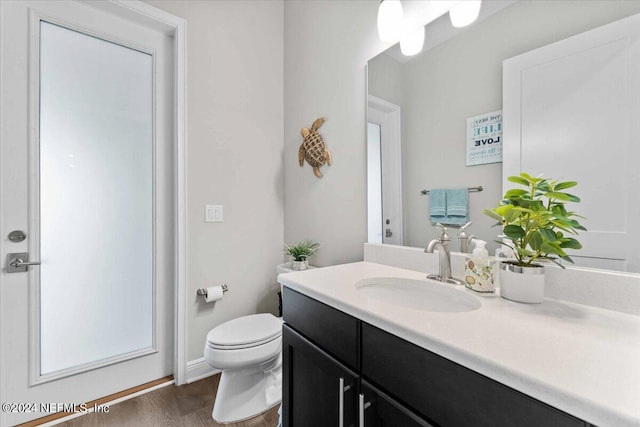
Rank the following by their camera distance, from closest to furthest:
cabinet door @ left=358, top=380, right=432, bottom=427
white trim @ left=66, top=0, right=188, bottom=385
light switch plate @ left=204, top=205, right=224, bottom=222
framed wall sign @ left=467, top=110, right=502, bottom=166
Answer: cabinet door @ left=358, top=380, right=432, bottom=427, framed wall sign @ left=467, top=110, right=502, bottom=166, white trim @ left=66, top=0, right=188, bottom=385, light switch plate @ left=204, top=205, right=224, bottom=222

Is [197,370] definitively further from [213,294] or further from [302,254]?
[302,254]

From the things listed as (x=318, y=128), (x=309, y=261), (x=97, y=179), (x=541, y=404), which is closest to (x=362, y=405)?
(x=541, y=404)

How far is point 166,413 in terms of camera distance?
1.46 metres

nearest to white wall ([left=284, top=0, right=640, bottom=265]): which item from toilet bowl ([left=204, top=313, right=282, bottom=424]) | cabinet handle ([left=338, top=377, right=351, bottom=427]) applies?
toilet bowl ([left=204, top=313, right=282, bottom=424])

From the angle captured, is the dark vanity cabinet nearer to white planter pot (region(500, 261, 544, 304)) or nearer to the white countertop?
the white countertop

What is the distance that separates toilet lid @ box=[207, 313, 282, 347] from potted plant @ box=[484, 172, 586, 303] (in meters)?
1.11

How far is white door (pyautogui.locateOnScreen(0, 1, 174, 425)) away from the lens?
52.5 inches

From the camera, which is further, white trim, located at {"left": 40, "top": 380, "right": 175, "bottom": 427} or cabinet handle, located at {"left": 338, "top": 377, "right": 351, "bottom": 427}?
white trim, located at {"left": 40, "top": 380, "right": 175, "bottom": 427}

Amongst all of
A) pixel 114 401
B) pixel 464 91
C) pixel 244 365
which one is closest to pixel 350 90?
pixel 464 91

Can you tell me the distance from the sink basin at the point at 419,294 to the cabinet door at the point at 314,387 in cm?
28

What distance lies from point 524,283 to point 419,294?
1.11ft

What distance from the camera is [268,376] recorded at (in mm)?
1557

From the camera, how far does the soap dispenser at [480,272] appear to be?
85cm

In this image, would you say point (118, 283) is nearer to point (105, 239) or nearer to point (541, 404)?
point (105, 239)
